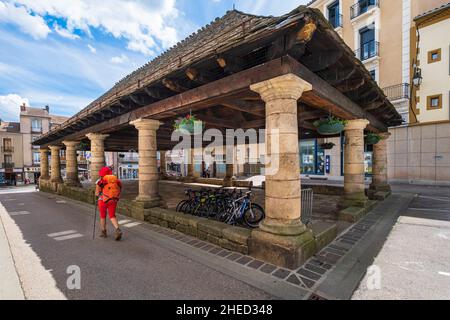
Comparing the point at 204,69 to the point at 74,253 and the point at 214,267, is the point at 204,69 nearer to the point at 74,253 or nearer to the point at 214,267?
the point at 214,267

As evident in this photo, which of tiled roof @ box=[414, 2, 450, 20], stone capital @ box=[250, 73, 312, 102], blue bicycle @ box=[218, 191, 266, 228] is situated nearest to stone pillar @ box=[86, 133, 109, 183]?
blue bicycle @ box=[218, 191, 266, 228]

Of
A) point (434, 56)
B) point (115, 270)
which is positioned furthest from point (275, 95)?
point (434, 56)

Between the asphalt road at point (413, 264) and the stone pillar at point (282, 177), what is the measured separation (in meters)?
0.93

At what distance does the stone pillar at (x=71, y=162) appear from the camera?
10.7 metres

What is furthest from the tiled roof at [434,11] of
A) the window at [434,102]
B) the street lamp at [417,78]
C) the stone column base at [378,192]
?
the stone column base at [378,192]

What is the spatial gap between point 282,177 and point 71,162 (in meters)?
11.8

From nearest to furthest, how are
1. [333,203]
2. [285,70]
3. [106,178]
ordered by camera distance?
[285,70], [106,178], [333,203]

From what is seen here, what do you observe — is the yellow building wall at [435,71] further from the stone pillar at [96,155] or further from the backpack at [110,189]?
the stone pillar at [96,155]

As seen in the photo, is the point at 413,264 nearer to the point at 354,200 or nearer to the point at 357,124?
the point at 354,200

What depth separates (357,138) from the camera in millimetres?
5934

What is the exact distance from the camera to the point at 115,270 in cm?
311
